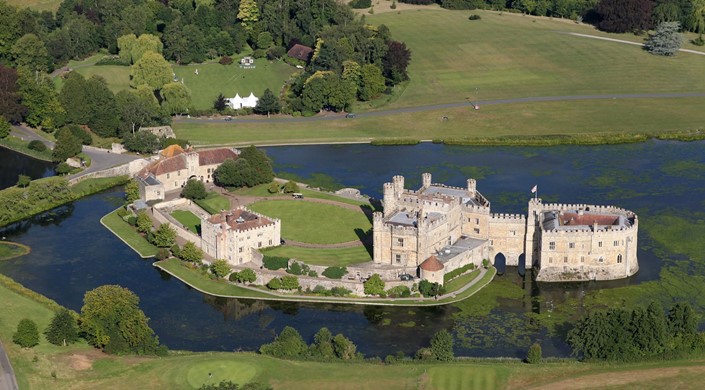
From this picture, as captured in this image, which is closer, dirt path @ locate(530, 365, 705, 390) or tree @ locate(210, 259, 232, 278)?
dirt path @ locate(530, 365, 705, 390)

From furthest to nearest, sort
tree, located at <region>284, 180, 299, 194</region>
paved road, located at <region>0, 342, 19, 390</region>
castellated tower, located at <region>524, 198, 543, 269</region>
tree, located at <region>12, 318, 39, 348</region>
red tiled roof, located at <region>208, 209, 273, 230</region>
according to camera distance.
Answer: tree, located at <region>284, 180, 299, 194</region>, red tiled roof, located at <region>208, 209, 273, 230</region>, castellated tower, located at <region>524, 198, 543, 269</region>, tree, located at <region>12, 318, 39, 348</region>, paved road, located at <region>0, 342, 19, 390</region>

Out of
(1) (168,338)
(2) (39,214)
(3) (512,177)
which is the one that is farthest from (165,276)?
(3) (512,177)

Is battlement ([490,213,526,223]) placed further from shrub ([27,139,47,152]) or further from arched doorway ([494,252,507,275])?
shrub ([27,139,47,152])

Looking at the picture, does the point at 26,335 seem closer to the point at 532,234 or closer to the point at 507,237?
the point at 507,237

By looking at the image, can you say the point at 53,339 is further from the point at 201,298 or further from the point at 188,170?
the point at 188,170

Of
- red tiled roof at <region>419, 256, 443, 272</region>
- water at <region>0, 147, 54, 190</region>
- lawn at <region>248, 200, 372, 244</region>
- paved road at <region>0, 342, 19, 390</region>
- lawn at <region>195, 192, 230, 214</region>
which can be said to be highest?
red tiled roof at <region>419, 256, 443, 272</region>

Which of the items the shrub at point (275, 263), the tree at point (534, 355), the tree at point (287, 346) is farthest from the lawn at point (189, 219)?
the tree at point (534, 355)

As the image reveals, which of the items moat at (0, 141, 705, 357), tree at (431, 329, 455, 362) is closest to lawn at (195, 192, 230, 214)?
moat at (0, 141, 705, 357)
